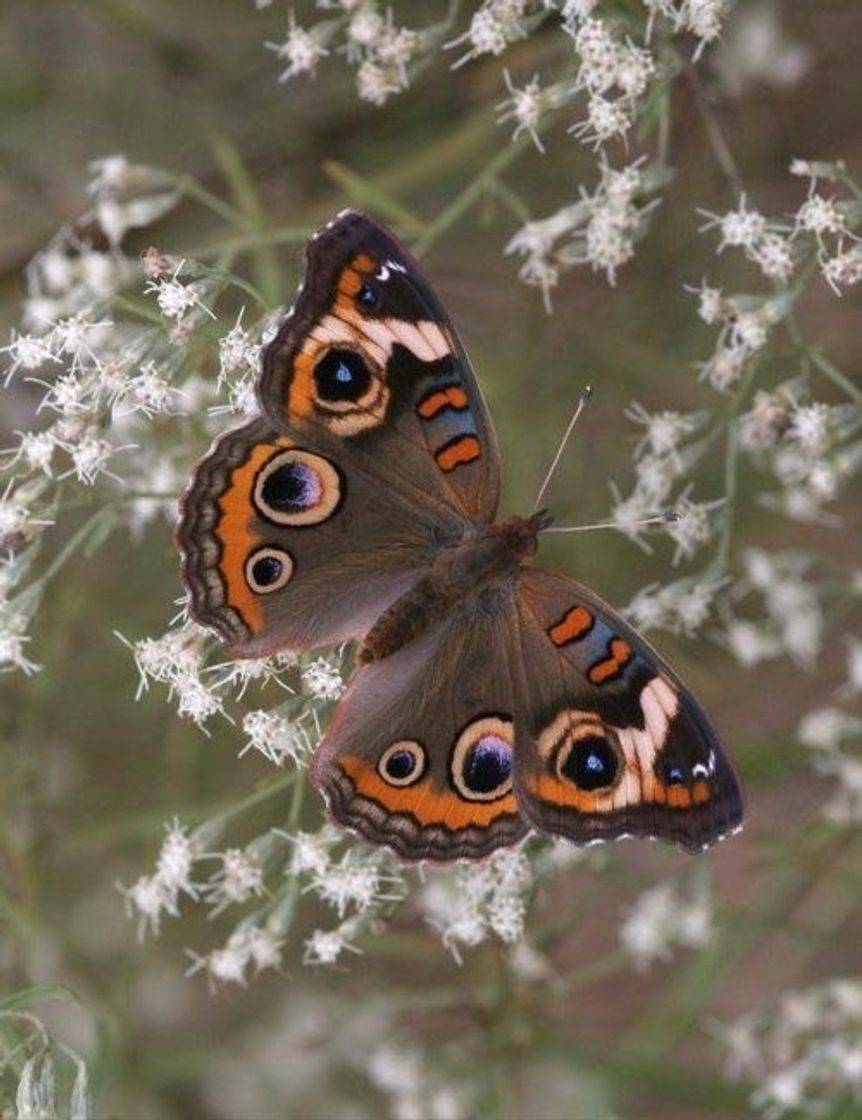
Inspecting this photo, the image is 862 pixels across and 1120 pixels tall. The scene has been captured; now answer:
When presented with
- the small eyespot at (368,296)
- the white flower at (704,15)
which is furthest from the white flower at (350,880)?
the white flower at (704,15)

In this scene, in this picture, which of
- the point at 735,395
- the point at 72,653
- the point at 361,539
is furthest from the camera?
the point at 72,653

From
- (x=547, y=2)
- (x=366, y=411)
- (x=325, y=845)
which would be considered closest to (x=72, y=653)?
(x=325, y=845)

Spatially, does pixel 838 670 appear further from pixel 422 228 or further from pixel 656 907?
pixel 422 228

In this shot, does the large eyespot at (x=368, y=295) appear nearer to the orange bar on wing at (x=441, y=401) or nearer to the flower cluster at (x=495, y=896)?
the orange bar on wing at (x=441, y=401)

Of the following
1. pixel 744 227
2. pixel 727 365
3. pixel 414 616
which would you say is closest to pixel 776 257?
pixel 744 227

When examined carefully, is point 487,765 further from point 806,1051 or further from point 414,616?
point 806,1051

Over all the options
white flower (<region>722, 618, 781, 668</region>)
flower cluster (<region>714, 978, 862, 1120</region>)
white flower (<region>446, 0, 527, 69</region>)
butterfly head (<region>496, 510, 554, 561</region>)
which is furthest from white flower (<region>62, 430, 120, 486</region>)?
flower cluster (<region>714, 978, 862, 1120</region>)
